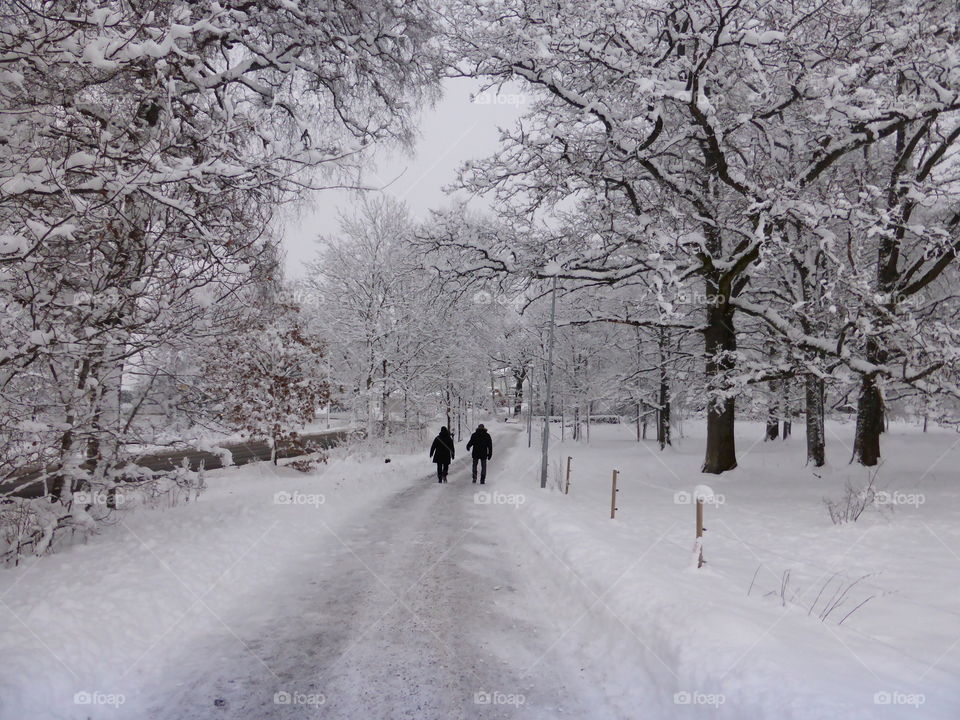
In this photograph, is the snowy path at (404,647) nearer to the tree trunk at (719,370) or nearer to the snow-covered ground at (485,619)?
the snow-covered ground at (485,619)

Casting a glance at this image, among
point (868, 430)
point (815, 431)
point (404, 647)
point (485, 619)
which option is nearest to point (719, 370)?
point (868, 430)

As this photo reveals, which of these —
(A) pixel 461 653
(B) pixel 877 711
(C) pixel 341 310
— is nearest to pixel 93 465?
(A) pixel 461 653

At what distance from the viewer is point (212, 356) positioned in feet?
22.1

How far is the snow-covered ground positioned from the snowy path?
0.07ft

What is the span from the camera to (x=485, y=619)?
5.11 meters

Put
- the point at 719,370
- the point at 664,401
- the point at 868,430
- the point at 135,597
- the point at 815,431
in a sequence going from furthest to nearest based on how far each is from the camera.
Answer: the point at 664,401
the point at 815,431
the point at 868,430
the point at 719,370
the point at 135,597

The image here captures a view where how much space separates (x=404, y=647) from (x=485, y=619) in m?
0.98

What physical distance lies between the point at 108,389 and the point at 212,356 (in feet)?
3.90

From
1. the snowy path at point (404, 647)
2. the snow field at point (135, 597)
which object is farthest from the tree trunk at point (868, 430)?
the snow field at point (135, 597)

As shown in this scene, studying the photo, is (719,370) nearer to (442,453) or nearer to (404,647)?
(442,453)

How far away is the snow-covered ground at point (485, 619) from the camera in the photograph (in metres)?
3.52

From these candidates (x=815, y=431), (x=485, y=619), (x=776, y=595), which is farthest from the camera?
(x=815, y=431)

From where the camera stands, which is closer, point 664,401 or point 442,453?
point 442,453

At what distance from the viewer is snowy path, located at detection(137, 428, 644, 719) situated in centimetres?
364
